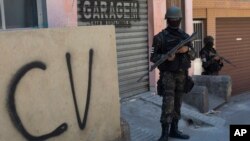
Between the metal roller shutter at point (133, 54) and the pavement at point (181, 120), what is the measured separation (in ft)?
0.75

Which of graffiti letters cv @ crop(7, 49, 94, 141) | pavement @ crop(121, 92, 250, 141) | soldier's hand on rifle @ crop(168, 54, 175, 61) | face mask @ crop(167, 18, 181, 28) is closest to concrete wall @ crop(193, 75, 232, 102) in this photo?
pavement @ crop(121, 92, 250, 141)

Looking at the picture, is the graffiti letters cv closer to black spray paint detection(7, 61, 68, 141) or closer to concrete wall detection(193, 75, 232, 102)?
black spray paint detection(7, 61, 68, 141)

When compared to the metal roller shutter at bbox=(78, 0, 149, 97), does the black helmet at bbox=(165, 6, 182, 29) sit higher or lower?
higher

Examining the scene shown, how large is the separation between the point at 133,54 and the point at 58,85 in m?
4.25

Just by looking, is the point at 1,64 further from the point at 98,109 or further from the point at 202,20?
the point at 202,20

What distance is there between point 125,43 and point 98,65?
3.48 metres

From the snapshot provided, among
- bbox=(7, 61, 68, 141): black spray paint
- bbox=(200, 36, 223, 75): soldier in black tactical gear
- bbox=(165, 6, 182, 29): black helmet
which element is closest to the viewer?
bbox=(7, 61, 68, 141): black spray paint

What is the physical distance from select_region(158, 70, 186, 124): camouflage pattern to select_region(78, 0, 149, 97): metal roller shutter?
244cm

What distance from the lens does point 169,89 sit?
549 cm

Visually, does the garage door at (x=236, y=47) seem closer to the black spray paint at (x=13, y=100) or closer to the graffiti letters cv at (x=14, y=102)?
the graffiti letters cv at (x=14, y=102)

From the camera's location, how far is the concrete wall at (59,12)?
6.71 m

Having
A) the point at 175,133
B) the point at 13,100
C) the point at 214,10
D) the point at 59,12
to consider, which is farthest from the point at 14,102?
the point at 214,10

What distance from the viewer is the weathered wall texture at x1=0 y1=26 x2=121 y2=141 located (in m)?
3.82

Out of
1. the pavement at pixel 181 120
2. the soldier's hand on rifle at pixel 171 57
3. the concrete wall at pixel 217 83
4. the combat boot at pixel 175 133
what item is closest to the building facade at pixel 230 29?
the concrete wall at pixel 217 83
